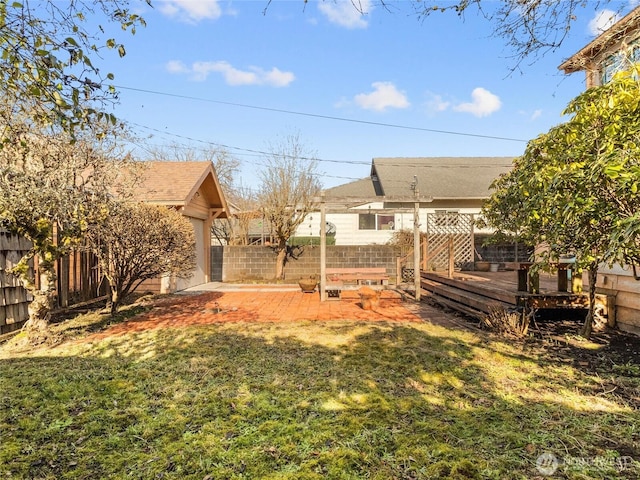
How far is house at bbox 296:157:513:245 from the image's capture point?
18562 millimetres

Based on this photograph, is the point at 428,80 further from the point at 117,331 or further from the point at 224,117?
the point at 224,117

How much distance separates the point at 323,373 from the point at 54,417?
250 cm

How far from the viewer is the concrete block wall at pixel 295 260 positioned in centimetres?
1448

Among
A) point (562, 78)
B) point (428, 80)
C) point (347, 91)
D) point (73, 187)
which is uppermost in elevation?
point (347, 91)

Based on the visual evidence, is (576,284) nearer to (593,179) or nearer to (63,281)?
(593,179)

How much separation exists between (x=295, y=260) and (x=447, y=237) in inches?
239

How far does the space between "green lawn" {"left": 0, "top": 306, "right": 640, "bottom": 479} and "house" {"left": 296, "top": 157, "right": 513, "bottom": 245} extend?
12.9 metres

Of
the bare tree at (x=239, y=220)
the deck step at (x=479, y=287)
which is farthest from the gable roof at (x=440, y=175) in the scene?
the deck step at (x=479, y=287)

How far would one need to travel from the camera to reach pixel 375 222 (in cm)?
1977

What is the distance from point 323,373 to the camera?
4230mm

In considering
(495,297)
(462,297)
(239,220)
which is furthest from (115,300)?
(239,220)

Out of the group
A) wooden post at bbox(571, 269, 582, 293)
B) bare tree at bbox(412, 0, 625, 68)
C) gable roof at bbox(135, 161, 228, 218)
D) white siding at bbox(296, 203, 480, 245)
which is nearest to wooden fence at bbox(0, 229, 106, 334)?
gable roof at bbox(135, 161, 228, 218)

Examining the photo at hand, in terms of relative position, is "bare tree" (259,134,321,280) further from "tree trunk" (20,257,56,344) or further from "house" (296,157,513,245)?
"tree trunk" (20,257,56,344)

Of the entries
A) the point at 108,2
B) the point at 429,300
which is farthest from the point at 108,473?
the point at 429,300
